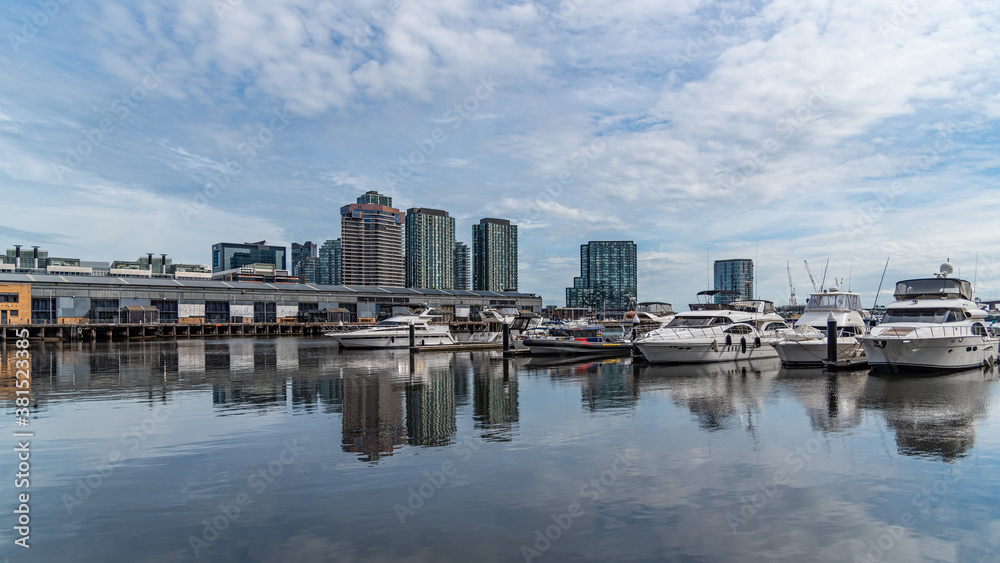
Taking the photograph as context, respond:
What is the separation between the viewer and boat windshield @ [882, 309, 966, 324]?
32.9 metres

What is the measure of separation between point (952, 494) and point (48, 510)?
18027 millimetres

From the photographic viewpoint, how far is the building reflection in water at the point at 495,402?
702 inches

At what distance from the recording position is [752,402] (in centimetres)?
2312

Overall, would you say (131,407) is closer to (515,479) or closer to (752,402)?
(515,479)

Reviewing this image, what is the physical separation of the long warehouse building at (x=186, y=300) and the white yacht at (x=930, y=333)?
9396cm

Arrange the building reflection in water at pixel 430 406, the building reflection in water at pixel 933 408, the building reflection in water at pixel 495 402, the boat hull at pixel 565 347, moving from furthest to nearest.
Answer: the boat hull at pixel 565 347 < the building reflection in water at pixel 495 402 < the building reflection in water at pixel 430 406 < the building reflection in water at pixel 933 408

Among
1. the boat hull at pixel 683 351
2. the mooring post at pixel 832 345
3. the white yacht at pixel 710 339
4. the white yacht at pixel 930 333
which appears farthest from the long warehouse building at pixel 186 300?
the white yacht at pixel 930 333

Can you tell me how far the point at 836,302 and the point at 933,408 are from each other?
22077 mm

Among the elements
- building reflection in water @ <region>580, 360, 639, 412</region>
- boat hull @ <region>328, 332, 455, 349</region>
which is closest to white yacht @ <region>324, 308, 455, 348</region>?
boat hull @ <region>328, 332, 455, 349</region>

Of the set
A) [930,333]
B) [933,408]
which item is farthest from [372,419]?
[930,333]

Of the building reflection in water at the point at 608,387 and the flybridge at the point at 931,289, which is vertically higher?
the flybridge at the point at 931,289

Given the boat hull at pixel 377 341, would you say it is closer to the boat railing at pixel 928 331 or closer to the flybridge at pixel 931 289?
the boat railing at pixel 928 331

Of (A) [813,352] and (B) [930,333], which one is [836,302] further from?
(B) [930,333]

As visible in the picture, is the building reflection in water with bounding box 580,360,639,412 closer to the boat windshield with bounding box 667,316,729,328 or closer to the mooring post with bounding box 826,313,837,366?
the boat windshield with bounding box 667,316,729,328
